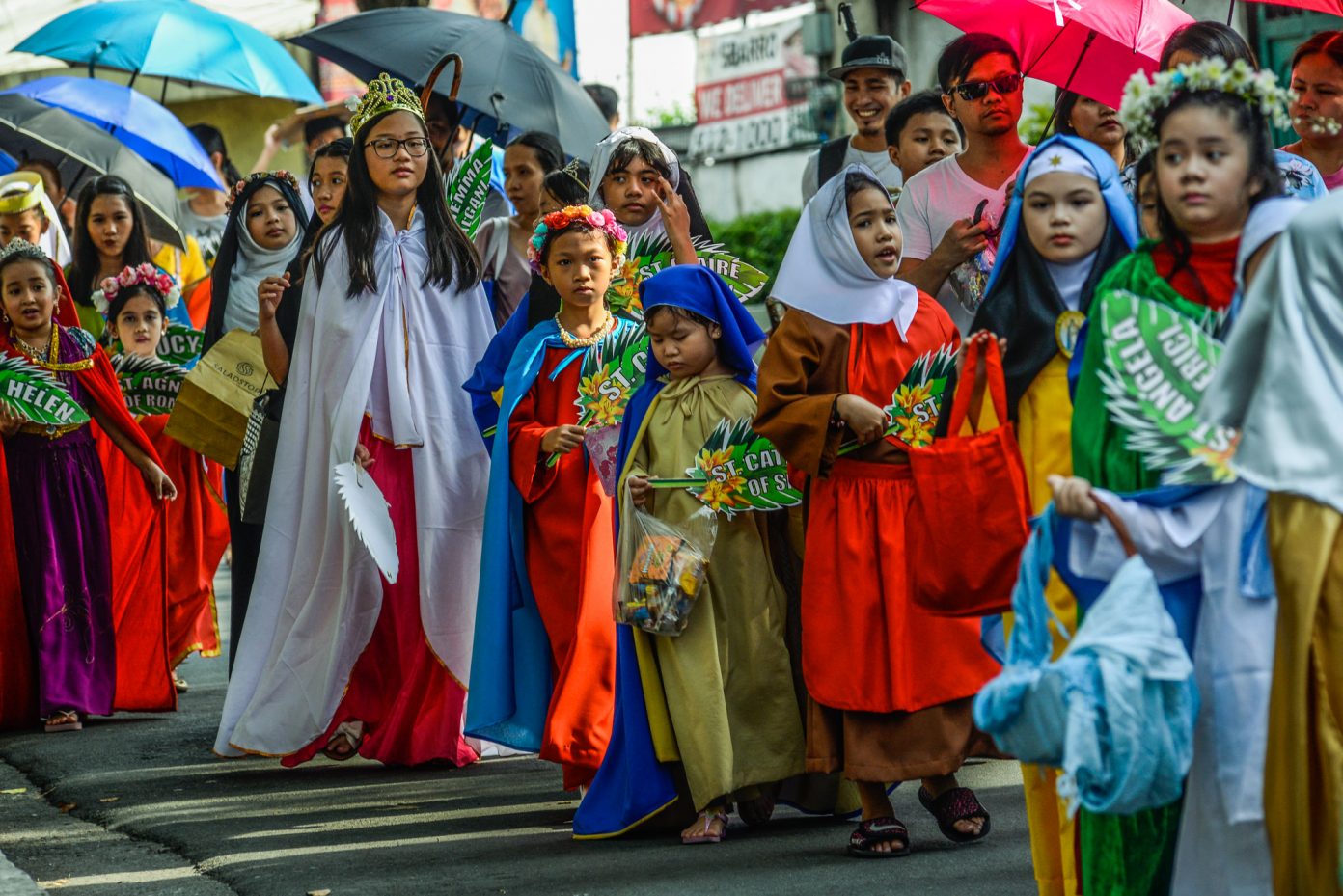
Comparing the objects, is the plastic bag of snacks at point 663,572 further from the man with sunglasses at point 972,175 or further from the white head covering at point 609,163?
the white head covering at point 609,163

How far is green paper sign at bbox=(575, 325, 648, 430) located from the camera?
6918 mm

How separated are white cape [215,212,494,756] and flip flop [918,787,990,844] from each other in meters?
2.27

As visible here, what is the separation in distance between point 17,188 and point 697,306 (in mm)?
5797

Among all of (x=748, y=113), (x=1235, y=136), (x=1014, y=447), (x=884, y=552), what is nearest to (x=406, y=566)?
(x=884, y=552)

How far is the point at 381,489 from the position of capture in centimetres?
793

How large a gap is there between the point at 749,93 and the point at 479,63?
2573cm

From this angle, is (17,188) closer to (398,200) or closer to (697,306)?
(398,200)

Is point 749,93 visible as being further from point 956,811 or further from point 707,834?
point 956,811

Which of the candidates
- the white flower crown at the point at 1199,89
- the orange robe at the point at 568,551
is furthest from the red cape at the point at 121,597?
the white flower crown at the point at 1199,89

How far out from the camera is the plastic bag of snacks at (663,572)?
618 centimetres

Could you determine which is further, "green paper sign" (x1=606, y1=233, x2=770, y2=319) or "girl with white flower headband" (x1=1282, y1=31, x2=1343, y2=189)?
"green paper sign" (x1=606, y1=233, x2=770, y2=319)

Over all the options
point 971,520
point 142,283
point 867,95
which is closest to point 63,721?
point 142,283

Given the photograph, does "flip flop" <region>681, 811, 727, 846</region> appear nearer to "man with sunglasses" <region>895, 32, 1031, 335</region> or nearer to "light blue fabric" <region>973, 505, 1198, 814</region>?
"man with sunglasses" <region>895, 32, 1031, 335</region>

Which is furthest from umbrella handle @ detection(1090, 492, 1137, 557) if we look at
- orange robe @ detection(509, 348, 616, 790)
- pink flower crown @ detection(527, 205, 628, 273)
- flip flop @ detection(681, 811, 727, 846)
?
pink flower crown @ detection(527, 205, 628, 273)
